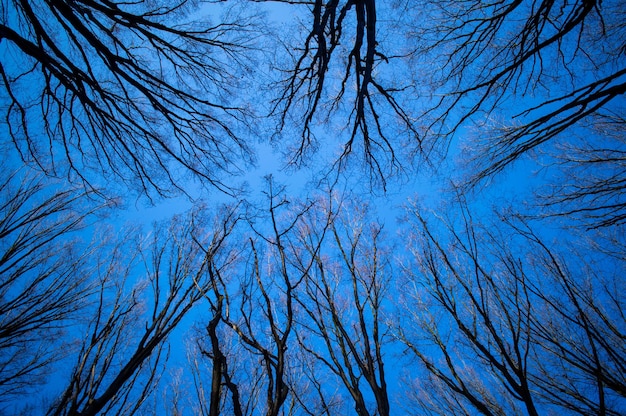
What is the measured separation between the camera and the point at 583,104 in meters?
2.55

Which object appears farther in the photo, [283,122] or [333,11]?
[283,122]

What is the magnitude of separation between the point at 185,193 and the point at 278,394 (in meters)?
3.75

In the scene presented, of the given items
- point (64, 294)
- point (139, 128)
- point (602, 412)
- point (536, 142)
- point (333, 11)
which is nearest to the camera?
point (602, 412)

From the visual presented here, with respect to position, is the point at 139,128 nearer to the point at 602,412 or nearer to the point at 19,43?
the point at 19,43

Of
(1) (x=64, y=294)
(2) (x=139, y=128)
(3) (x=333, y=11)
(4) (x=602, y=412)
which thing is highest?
(3) (x=333, y=11)

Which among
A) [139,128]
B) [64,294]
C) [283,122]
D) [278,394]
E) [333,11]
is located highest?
[283,122]

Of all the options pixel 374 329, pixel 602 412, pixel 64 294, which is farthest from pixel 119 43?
pixel 602 412

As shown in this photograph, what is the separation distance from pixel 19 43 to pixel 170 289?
3.45 meters

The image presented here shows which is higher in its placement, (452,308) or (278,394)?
(452,308)

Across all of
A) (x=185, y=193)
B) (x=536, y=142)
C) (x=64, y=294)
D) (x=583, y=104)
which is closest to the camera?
(x=583, y=104)

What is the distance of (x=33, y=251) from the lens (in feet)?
14.8

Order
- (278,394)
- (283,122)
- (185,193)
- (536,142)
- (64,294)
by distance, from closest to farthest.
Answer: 1. (278,394)
2. (536,142)
3. (185,193)
4. (64,294)
5. (283,122)

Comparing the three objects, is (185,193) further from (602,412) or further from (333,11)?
(602,412)

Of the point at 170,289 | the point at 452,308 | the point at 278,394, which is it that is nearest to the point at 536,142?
the point at 452,308
